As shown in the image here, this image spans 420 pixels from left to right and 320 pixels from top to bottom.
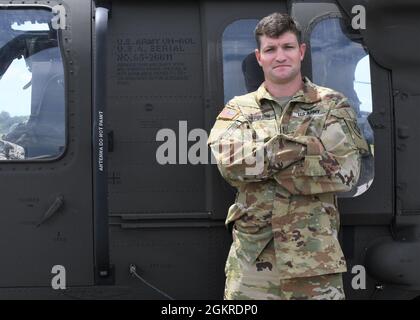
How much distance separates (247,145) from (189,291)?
113 cm

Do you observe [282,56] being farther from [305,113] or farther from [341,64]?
[341,64]

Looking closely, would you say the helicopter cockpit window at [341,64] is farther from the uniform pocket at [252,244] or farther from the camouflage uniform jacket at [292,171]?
the uniform pocket at [252,244]

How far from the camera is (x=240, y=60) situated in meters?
3.36

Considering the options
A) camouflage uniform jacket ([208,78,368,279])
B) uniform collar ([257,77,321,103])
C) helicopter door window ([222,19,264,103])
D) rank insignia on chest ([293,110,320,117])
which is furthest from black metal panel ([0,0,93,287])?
rank insignia on chest ([293,110,320,117])

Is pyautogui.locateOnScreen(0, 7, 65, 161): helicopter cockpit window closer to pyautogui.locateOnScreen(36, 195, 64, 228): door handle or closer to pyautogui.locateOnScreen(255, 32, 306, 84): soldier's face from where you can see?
pyautogui.locateOnScreen(36, 195, 64, 228): door handle

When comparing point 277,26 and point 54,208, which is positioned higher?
point 277,26

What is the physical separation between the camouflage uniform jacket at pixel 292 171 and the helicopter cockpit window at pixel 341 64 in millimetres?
546

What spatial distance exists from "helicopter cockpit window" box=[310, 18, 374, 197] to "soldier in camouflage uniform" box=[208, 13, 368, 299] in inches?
21.5

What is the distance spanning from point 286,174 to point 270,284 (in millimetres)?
538

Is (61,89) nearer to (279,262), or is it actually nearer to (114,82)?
(114,82)

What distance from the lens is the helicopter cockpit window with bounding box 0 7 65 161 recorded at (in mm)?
3363

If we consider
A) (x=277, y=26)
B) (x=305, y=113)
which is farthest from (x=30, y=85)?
(x=305, y=113)

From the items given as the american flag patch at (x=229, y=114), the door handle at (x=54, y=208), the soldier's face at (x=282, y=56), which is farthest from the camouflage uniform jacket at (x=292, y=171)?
the door handle at (x=54, y=208)

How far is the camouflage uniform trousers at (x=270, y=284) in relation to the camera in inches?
105
